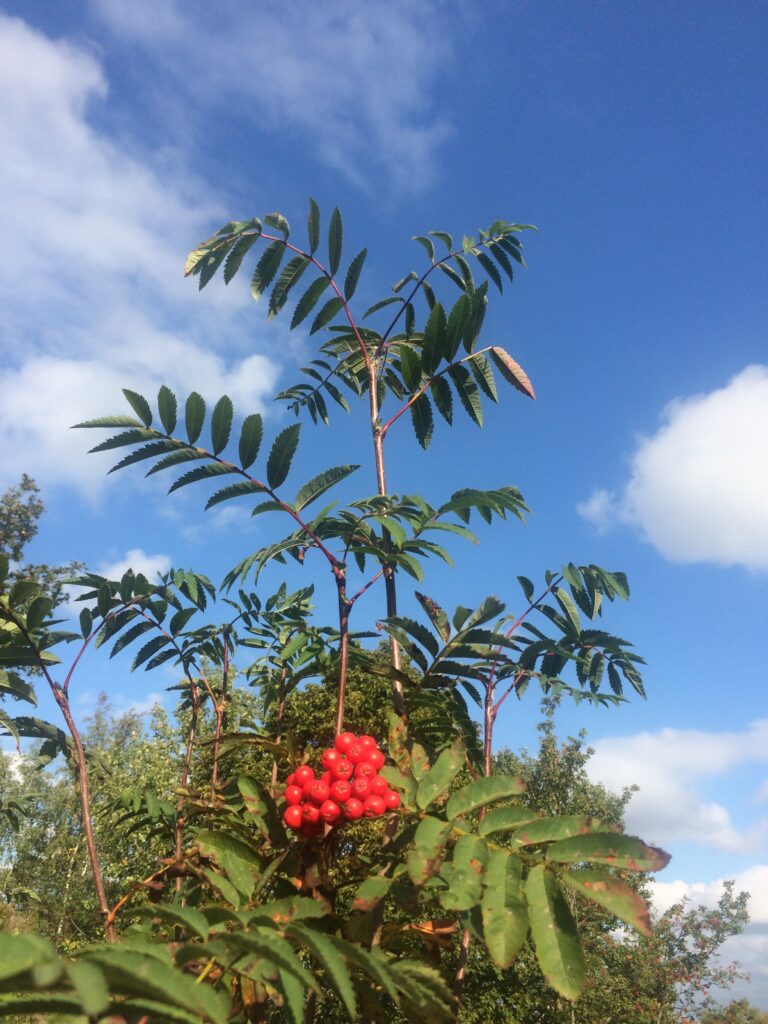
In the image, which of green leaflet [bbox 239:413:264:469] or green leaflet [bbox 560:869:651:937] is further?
green leaflet [bbox 239:413:264:469]

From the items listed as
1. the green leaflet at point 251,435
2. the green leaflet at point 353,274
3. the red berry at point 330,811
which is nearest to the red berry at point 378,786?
the red berry at point 330,811

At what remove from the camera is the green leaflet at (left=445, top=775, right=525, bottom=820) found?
1.65 m

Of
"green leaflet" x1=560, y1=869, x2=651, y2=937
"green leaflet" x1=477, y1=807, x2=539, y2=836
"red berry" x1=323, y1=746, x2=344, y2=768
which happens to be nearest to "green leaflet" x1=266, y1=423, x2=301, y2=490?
"red berry" x1=323, y1=746, x2=344, y2=768

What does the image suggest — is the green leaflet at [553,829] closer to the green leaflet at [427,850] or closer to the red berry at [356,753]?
the green leaflet at [427,850]

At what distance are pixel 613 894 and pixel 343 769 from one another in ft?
2.60

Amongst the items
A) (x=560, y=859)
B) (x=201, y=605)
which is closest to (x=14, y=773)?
(x=201, y=605)

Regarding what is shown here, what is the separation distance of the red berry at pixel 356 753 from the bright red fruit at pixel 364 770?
0.02 meters

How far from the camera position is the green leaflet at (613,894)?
130 centimetres

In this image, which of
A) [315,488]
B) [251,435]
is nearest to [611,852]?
[315,488]

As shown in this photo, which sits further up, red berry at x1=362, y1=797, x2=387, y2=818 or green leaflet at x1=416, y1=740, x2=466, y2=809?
green leaflet at x1=416, y1=740, x2=466, y2=809

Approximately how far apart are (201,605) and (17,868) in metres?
32.8

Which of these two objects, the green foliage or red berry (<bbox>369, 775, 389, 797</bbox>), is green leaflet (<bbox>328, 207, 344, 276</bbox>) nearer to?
the green foliage

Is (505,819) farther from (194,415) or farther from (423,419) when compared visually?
(423,419)

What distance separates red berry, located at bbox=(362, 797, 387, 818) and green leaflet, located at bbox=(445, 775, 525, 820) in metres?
0.24
